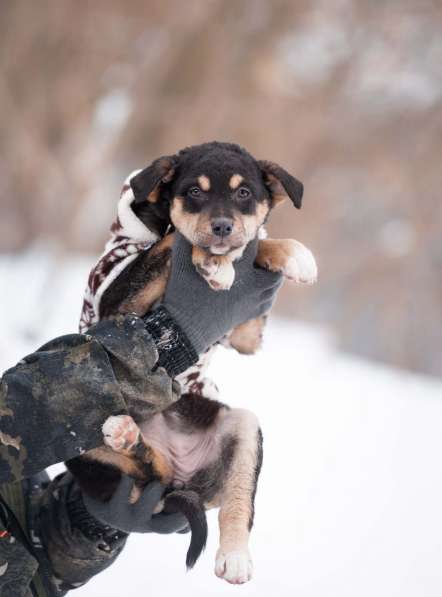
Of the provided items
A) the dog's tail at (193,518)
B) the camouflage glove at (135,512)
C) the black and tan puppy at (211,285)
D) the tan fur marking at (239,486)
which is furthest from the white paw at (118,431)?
the tan fur marking at (239,486)

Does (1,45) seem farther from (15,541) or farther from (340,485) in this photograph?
(15,541)

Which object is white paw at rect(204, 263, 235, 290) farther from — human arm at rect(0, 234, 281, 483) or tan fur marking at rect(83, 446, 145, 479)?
tan fur marking at rect(83, 446, 145, 479)

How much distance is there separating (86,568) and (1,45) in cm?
587

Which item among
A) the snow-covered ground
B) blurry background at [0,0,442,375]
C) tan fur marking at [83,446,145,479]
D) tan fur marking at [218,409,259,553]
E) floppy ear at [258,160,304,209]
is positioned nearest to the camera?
tan fur marking at [218,409,259,553]

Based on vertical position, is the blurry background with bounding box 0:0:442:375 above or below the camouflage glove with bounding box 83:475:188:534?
above

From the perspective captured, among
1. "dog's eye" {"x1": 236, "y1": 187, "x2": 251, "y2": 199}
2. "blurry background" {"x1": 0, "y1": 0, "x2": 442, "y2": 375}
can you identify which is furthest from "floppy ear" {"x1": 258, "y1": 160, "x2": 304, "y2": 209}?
"blurry background" {"x1": 0, "y1": 0, "x2": 442, "y2": 375}

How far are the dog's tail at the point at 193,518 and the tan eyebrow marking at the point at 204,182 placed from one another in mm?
893

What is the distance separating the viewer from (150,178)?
6.70 feet

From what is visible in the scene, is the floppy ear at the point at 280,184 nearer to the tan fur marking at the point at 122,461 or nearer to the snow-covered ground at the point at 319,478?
the tan fur marking at the point at 122,461

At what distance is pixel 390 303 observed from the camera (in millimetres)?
8281

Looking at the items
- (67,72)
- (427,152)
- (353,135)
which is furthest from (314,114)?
(67,72)

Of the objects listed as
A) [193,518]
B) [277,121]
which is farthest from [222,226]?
[277,121]

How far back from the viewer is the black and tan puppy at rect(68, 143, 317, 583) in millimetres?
1957

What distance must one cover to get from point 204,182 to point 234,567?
1083mm
